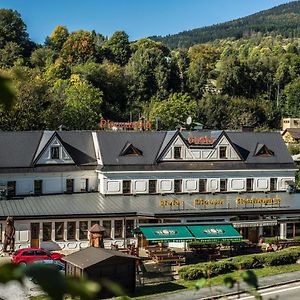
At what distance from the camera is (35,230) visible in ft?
113

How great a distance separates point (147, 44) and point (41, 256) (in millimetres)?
80228

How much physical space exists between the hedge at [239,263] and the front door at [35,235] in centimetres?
938

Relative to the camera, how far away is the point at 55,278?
5.68ft

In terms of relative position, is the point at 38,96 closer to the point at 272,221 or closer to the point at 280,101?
the point at 272,221

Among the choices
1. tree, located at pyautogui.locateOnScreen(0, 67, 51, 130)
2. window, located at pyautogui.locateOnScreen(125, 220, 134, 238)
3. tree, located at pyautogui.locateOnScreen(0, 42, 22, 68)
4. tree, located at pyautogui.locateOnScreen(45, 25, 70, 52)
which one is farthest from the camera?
tree, located at pyautogui.locateOnScreen(45, 25, 70, 52)

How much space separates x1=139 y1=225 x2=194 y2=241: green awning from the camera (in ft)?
105

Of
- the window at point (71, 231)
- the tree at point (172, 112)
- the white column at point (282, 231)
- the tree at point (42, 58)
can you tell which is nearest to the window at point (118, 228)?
the window at point (71, 231)

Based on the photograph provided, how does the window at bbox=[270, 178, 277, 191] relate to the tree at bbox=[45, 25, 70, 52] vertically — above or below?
below

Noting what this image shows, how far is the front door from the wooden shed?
864cm

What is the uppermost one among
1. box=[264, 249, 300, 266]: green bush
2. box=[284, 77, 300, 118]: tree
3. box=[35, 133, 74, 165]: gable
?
box=[284, 77, 300, 118]: tree

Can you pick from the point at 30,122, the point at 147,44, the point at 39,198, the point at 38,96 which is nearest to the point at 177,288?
the point at 39,198

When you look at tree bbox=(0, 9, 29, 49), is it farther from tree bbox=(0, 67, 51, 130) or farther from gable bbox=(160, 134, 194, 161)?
gable bbox=(160, 134, 194, 161)

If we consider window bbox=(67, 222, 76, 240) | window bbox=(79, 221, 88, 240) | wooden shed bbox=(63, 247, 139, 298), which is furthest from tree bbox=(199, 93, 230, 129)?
wooden shed bbox=(63, 247, 139, 298)

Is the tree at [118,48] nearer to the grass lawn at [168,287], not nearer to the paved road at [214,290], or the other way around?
the grass lawn at [168,287]
